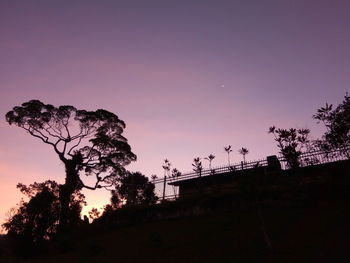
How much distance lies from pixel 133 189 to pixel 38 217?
29.6ft

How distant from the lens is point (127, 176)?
32188mm

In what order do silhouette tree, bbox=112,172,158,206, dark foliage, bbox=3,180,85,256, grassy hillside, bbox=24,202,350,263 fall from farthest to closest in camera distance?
silhouette tree, bbox=112,172,158,206 → dark foliage, bbox=3,180,85,256 → grassy hillside, bbox=24,202,350,263

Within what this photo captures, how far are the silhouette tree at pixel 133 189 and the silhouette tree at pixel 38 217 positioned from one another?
17.4 ft

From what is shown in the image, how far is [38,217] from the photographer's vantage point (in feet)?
85.7

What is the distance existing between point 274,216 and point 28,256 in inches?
741

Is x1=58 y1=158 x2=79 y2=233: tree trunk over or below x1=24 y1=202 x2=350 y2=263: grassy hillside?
over

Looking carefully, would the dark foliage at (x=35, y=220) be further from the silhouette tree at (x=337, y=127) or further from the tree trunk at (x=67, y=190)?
the silhouette tree at (x=337, y=127)

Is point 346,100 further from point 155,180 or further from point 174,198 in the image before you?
point 155,180

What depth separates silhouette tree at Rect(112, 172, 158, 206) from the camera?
30.4 meters

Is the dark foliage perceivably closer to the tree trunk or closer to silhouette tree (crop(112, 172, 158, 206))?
the tree trunk

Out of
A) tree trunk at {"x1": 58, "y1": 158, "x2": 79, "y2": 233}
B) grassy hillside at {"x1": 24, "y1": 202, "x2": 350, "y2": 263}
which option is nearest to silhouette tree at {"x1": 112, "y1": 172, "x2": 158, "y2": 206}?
tree trunk at {"x1": 58, "y1": 158, "x2": 79, "y2": 233}

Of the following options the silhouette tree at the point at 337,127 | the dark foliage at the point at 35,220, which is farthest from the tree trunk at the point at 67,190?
the silhouette tree at the point at 337,127

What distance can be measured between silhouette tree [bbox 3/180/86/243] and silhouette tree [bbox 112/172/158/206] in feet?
17.4

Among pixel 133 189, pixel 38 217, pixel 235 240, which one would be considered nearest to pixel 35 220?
pixel 38 217
